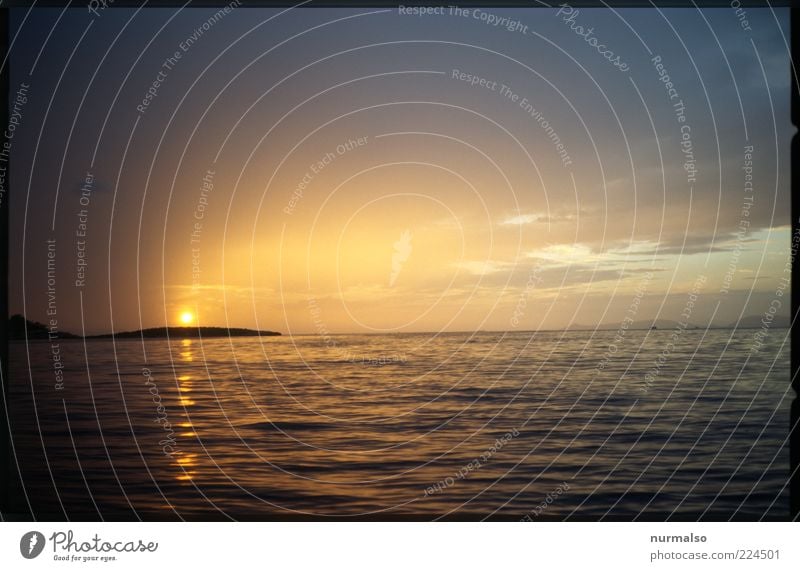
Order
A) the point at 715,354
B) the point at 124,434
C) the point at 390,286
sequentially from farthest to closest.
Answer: the point at 715,354 → the point at 390,286 → the point at 124,434

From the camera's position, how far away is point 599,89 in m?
22.2

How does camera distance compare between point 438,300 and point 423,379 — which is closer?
point 423,379

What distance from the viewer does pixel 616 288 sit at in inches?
1284

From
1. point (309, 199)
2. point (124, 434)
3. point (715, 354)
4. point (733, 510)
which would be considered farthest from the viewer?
point (715, 354)

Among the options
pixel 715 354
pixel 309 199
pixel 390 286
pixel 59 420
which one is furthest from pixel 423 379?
pixel 715 354

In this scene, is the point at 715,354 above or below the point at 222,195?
below

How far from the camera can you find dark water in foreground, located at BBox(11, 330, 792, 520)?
42.9 feet

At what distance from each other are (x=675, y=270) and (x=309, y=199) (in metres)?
12.7

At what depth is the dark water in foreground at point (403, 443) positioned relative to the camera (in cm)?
1309

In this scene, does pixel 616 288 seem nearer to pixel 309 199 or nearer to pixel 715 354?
pixel 715 354

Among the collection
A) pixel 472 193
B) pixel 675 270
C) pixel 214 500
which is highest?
pixel 472 193

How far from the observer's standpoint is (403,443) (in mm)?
17875

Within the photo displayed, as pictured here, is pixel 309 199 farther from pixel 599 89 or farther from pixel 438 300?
pixel 438 300

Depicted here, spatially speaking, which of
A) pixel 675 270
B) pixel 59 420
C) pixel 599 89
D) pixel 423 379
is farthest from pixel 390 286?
pixel 59 420
